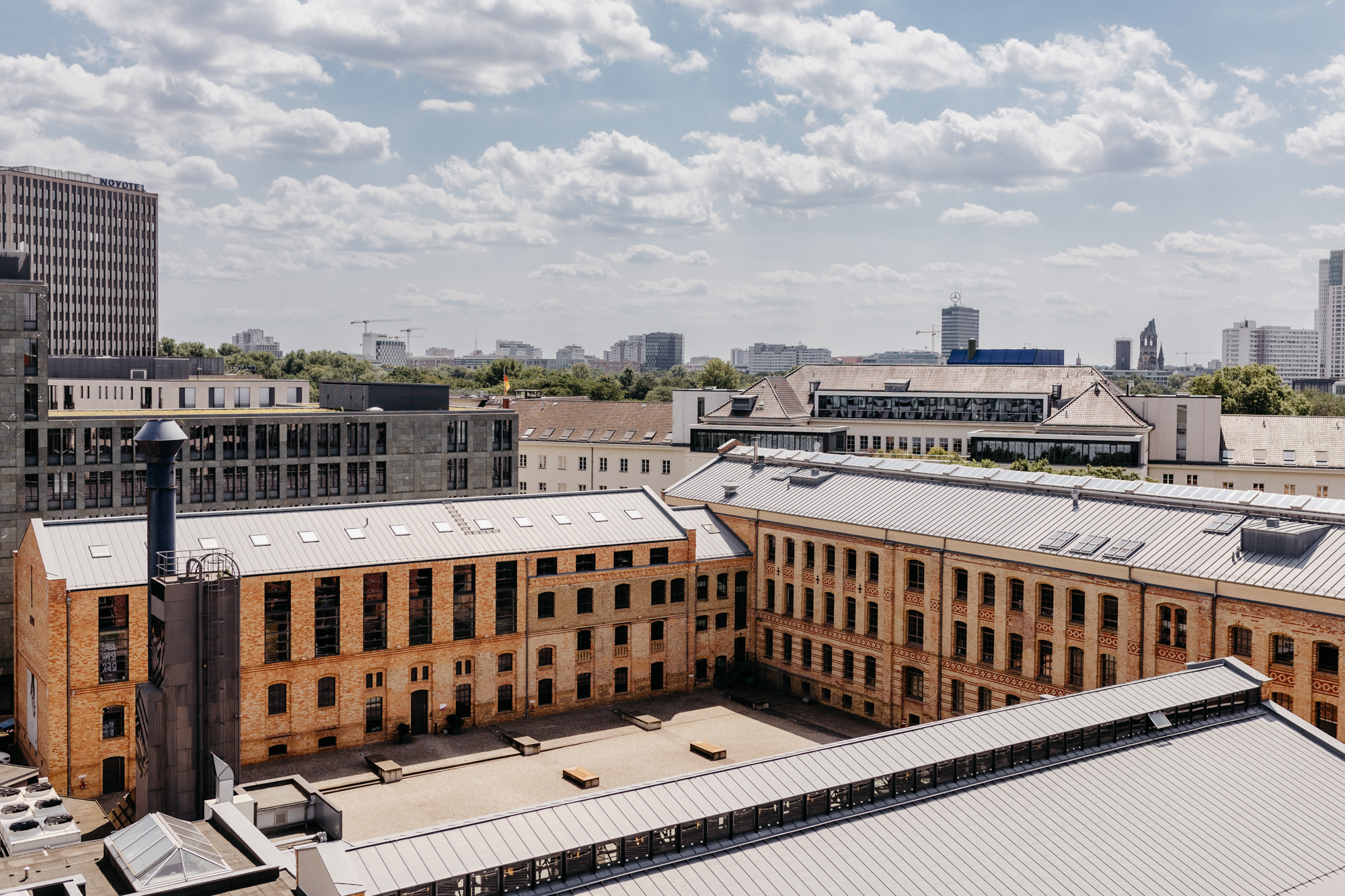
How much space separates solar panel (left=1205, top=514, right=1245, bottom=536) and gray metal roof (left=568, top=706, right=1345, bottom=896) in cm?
1725

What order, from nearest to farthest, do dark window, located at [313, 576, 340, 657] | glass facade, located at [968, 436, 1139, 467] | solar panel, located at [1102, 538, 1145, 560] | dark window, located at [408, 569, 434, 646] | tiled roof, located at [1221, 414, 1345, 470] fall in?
solar panel, located at [1102, 538, 1145, 560], dark window, located at [313, 576, 340, 657], dark window, located at [408, 569, 434, 646], glass facade, located at [968, 436, 1139, 467], tiled roof, located at [1221, 414, 1345, 470]

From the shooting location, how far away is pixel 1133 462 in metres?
104

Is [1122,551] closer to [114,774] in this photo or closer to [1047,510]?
[1047,510]

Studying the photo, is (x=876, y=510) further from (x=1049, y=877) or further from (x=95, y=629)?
Answer: (x=95, y=629)

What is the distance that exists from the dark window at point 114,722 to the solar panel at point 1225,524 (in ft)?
176

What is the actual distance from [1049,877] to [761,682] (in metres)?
44.1

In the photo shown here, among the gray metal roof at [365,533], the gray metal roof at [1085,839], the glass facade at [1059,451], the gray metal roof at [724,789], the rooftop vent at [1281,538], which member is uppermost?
the glass facade at [1059,451]

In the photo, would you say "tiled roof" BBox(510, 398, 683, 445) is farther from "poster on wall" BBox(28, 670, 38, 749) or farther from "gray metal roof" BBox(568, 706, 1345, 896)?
"gray metal roof" BBox(568, 706, 1345, 896)

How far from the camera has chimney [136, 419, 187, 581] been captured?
1501 inches

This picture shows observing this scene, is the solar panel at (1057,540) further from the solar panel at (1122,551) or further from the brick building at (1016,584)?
the solar panel at (1122,551)

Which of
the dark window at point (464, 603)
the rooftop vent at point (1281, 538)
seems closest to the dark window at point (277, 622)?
the dark window at point (464, 603)

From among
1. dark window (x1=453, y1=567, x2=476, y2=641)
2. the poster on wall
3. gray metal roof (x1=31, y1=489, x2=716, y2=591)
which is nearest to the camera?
gray metal roof (x1=31, y1=489, x2=716, y2=591)

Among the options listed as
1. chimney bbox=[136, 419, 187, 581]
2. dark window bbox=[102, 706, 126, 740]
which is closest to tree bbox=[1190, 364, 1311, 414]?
dark window bbox=[102, 706, 126, 740]

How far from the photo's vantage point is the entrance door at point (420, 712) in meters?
60.8
